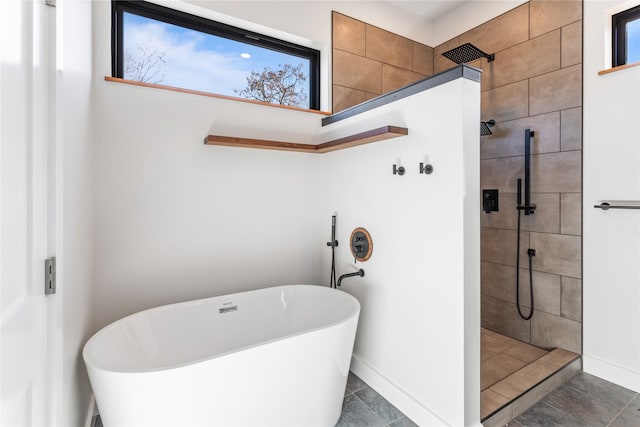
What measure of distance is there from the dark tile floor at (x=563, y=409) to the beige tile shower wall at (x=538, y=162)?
13.3 inches

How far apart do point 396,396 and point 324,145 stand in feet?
5.75

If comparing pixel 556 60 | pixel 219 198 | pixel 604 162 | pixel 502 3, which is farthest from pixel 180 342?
pixel 502 3

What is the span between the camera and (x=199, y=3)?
2295 mm

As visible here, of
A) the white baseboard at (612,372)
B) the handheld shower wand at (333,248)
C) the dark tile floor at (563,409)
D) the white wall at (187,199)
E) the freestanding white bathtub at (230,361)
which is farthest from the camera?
the handheld shower wand at (333,248)

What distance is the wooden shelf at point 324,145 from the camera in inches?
74.1

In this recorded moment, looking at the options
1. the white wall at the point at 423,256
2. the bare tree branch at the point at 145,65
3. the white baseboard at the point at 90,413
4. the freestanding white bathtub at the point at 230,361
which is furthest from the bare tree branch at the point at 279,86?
the white baseboard at the point at 90,413

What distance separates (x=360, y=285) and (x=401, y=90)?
134 centimetres

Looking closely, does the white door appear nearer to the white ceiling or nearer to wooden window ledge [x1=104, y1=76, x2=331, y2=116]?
wooden window ledge [x1=104, y1=76, x2=331, y2=116]

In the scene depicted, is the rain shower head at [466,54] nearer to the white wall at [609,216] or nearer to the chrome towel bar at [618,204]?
the white wall at [609,216]

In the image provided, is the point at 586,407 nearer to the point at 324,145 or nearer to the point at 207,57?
the point at 324,145

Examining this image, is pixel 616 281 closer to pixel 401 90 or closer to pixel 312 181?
pixel 401 90

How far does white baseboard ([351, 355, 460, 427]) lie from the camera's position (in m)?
1.81

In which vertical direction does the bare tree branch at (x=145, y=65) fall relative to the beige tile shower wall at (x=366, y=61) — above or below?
below

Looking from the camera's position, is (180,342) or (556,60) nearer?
(180,342)
